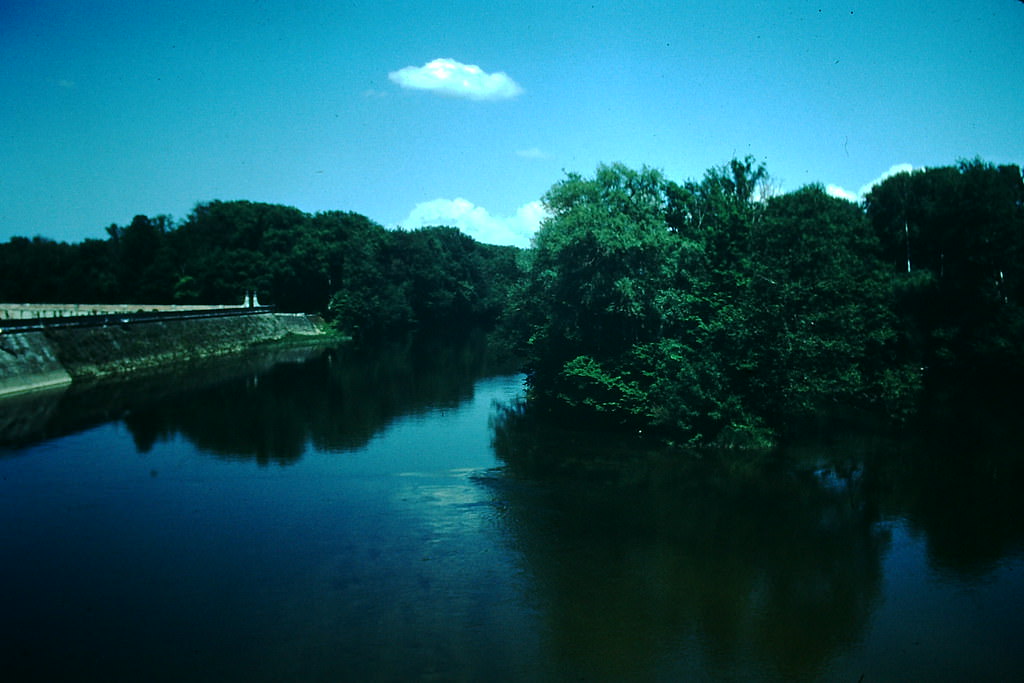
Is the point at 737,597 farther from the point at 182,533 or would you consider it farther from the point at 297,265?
the point at 297,265

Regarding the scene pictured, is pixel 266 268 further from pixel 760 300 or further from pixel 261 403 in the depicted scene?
pixel 760 300

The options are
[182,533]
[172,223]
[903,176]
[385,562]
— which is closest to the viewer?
[385,562]

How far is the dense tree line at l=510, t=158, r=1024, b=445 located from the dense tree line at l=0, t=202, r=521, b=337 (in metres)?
39.3

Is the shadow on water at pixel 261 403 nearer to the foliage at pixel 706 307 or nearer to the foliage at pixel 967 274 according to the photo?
the foliage at pixel 706 307

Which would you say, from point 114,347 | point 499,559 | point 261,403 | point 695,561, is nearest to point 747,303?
point 695,561

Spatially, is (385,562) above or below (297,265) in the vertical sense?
below

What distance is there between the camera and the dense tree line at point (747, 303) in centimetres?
2400

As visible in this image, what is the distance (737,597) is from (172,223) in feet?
326

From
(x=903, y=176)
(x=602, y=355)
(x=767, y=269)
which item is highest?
(x=903, y=176)

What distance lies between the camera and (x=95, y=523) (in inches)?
721

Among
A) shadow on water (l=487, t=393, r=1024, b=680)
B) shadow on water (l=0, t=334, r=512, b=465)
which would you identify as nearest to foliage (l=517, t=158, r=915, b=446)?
shadow on water (l=487, t=393, r=1024, b=680)

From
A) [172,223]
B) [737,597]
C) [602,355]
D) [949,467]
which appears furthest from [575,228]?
[172,223]

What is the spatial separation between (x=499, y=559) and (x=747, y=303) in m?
13.7

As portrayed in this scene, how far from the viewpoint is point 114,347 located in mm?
45781
